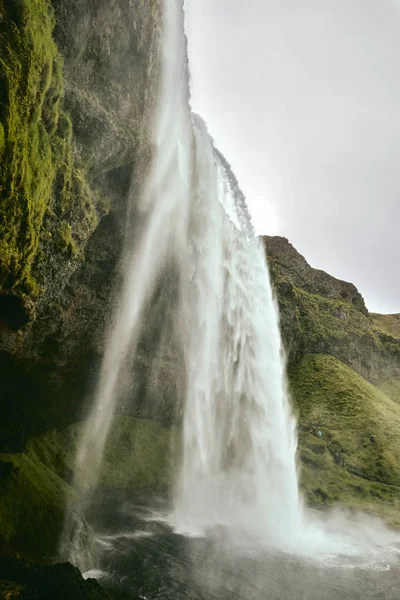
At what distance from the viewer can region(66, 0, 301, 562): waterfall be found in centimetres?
2561

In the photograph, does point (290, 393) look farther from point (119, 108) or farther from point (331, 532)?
point (119, 108)

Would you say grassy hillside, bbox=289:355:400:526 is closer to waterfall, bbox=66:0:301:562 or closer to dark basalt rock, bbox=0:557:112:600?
waterfall, bbox=66:0:301:562

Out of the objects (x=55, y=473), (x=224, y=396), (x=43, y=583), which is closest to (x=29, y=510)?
(x=43, y=583)

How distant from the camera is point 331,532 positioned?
26703 millimetres

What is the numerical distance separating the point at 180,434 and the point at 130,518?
1178 cm

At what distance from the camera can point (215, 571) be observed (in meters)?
16.7

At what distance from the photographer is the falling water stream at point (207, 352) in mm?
25109

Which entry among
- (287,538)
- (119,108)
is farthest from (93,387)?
(119,108)

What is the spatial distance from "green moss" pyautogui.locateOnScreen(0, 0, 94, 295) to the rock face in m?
51.1

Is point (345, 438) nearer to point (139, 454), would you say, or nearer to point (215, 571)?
point (139, 454)

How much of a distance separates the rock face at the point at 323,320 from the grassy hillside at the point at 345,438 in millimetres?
3769

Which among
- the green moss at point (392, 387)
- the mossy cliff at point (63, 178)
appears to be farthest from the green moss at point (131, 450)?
the green moss at point (392, 387)

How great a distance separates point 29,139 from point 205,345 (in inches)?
935

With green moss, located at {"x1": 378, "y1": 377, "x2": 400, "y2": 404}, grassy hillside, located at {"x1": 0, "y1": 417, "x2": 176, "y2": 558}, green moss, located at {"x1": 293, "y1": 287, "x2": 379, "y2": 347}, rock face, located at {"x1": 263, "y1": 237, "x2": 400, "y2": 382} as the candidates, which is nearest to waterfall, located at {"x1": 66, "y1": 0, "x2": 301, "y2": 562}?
grassy hillside, located at {"x1": 0, "y1": 417, "x2": 176, "y2": 558}
